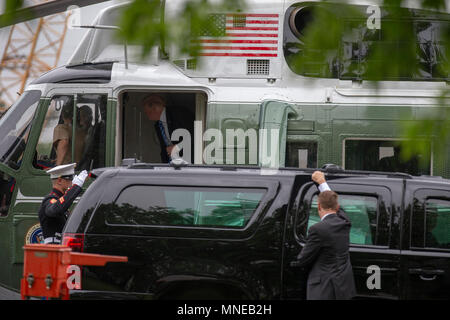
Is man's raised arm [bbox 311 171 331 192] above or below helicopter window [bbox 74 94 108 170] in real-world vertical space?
below

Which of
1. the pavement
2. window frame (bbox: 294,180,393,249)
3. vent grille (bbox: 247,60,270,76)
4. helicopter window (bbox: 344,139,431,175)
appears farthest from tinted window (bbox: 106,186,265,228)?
vent grille (bbox: 247,60,270,76)

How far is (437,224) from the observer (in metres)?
6.21

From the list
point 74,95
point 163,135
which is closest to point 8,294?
point 74,95

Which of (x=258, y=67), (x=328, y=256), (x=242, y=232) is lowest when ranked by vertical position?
(x=328, y=256)

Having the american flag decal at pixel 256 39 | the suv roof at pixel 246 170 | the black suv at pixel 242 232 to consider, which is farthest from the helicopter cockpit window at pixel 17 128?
the black suv at pixel 242 232

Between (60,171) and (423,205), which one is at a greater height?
(60,171)

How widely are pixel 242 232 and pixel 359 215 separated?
3.30 ft

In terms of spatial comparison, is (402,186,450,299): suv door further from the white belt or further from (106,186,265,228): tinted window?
the white belt

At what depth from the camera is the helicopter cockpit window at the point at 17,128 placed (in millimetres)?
9289

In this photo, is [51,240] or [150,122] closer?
[51,240]

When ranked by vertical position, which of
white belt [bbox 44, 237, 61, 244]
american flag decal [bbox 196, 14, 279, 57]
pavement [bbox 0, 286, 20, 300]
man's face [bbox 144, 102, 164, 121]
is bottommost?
pavement [bbox 0, 286, 20, 300]

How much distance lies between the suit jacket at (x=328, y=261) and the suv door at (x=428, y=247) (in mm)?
511

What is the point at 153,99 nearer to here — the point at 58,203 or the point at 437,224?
the point at 58,203

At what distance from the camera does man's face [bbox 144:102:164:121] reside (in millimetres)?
10211
